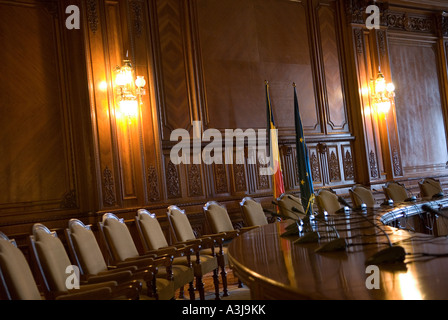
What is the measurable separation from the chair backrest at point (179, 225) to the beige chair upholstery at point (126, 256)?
66cm

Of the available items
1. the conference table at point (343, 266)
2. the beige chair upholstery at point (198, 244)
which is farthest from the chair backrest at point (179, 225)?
the conference table at point (343, 266)

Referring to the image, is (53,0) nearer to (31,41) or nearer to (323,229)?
(31,41)

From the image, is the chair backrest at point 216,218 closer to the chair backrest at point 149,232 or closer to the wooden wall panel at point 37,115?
the chair backrest at point 149,232

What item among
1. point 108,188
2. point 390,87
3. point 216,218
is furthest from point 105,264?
point 390,87

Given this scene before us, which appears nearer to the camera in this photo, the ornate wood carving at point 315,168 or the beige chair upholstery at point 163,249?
the beige chair upholstery at point 163,249

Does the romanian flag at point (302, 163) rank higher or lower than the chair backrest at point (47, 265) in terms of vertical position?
higher

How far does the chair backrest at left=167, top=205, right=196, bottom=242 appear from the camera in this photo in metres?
4.61

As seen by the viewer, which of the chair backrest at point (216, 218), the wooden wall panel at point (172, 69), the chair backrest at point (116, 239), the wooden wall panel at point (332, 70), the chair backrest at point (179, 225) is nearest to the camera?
the chair backrest at point (116, 239)

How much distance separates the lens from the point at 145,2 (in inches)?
252

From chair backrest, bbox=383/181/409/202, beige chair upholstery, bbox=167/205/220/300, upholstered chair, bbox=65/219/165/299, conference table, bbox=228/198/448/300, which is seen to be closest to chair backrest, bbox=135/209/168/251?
beige chair upholstery, bbox=167/205/220/300

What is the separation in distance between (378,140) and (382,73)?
4.12 ft

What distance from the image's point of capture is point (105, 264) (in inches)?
135

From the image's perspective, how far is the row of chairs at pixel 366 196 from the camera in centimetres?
589
